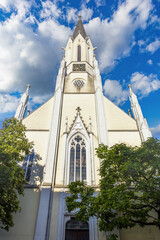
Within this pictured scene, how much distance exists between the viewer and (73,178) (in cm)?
1248

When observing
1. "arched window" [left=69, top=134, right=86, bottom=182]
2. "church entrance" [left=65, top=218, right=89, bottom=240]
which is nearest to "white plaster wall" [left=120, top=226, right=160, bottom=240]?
"church entrance" [left=65, top=218, right=89, bottom=240]

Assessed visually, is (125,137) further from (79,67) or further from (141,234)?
(79,67)

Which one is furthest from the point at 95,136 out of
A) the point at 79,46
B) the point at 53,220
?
the point at 79,46

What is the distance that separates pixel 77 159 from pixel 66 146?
4.88 ft

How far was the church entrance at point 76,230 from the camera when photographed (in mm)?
10242

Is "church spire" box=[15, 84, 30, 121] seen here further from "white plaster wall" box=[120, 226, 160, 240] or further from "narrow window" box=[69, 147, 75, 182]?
"white plaster wall" box=[120, 226, 160, 240]

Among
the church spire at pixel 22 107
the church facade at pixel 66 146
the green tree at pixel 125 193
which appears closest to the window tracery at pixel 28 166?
the church facade at pixel 66 146

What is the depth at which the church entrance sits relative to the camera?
10.2 meters

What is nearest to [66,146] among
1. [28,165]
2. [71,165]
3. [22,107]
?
[71,165]

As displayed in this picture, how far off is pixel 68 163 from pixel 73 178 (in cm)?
125

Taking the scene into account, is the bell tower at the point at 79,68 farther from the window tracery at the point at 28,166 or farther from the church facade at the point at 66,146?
the window tracery at the point at 28,166

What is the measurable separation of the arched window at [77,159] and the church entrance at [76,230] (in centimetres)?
287

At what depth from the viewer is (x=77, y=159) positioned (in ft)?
44.3

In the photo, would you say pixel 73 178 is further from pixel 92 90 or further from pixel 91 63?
pixel 91 63
